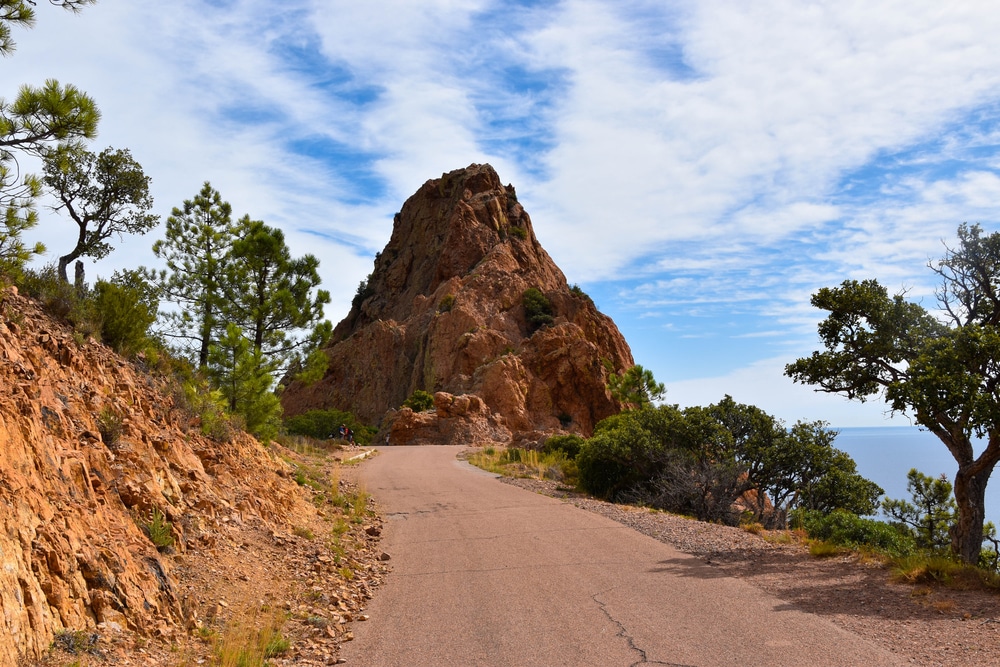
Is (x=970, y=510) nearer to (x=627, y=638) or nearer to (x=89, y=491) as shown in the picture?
(x=627, y=638)

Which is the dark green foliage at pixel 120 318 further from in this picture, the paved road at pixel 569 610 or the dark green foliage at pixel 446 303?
the dark green foliage at pixel 446 303

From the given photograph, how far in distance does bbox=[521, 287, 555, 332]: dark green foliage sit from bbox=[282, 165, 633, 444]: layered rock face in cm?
38

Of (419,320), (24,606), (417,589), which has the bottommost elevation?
(417,589)

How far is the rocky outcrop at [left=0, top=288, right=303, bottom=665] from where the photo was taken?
489 centimetres

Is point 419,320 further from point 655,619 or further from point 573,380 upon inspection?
point 655,619

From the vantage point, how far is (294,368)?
68.0 feet

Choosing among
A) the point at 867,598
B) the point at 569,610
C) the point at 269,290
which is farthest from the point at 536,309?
the point at 569,610

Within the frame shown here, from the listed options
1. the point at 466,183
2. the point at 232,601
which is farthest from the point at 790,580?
the point at 466,183

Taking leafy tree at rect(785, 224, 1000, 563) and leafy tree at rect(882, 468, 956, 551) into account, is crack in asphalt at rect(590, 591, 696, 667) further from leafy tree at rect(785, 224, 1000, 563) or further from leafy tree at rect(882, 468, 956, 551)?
leafy tree at rect(882, 468, 956, 551)

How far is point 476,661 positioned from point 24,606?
3466 millimetres

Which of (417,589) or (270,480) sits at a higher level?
(270,480)

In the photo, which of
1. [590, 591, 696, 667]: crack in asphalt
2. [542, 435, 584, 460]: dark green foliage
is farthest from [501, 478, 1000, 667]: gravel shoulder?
[542, 435, 584, 460]: dark green foliage

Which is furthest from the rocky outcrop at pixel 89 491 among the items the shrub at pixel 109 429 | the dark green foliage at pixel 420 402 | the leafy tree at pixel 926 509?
the dark green foliage at pixel 420 402

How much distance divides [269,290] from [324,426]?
28401 millimetres
